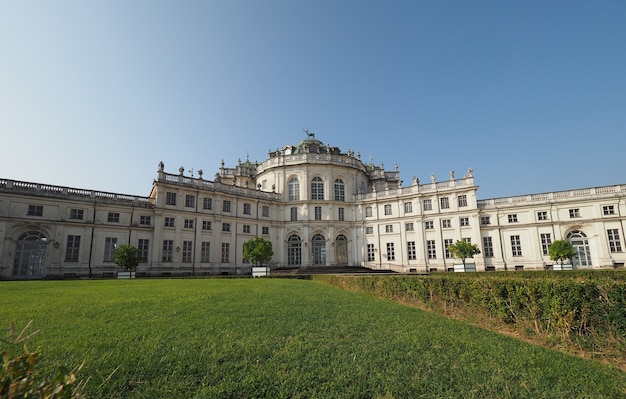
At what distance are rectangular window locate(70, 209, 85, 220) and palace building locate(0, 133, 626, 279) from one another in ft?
0.42

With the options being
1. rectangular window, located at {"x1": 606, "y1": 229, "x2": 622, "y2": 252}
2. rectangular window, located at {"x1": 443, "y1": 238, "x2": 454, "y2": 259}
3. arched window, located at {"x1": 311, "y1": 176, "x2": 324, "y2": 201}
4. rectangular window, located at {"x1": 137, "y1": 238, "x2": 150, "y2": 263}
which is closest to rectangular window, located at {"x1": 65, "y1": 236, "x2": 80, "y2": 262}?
rectangular window, located at {"x1": 137, "y1": 238, "x2": 150, "y2": 263}

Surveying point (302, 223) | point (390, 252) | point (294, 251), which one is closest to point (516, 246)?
point (390, 252)

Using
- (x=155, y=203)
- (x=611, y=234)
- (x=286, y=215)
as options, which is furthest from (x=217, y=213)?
(x=611, y=234)

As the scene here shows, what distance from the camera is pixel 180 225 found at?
33.7 m

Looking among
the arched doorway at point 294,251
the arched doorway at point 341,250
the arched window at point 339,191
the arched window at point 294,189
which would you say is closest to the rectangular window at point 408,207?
the arched window at point 339,191

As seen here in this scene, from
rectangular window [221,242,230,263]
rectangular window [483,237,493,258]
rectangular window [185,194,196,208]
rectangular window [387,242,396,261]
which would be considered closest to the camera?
rectangular window [185,194,196,208]

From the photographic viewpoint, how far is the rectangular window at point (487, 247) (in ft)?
117

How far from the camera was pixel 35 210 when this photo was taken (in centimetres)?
2700

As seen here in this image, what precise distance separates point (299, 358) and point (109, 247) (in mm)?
31267

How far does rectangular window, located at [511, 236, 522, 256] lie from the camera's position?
1358 inches

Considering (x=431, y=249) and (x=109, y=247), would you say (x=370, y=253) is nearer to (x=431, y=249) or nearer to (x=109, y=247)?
(x=431, y=249)

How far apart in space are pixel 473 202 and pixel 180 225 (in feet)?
109

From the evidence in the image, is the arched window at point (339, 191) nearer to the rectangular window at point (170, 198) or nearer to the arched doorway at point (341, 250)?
the arched doorway at point (341, 250)

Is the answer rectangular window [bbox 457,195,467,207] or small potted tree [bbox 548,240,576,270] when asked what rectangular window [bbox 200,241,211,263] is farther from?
small potted tree [bbox 548,240,576,270]
